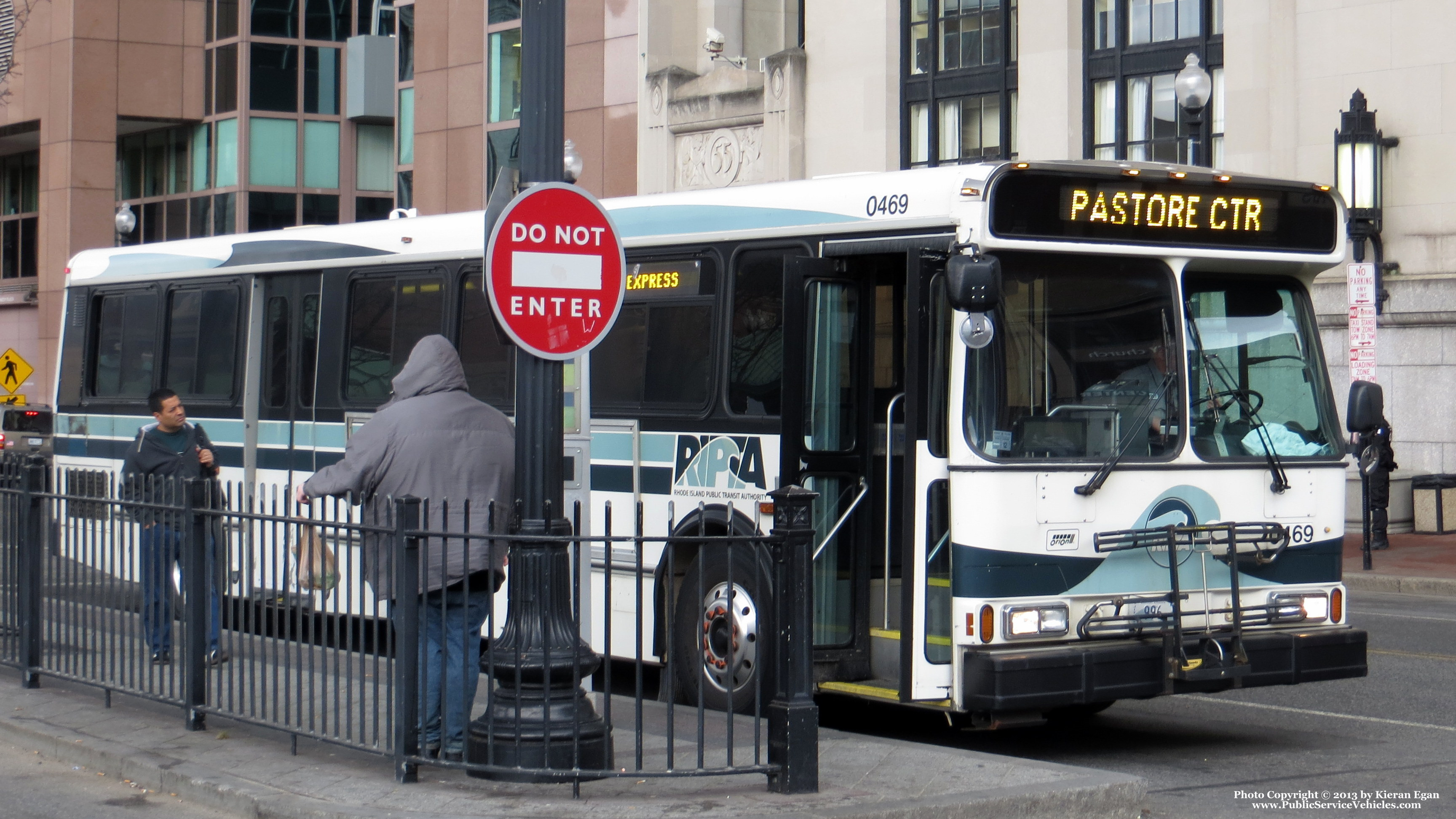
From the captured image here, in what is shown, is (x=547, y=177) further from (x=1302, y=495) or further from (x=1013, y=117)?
(x=1013, y=117)

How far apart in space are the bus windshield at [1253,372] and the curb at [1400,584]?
30.0 ft

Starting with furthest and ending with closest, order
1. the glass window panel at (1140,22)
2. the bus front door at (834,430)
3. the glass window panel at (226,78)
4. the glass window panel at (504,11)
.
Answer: the glass window panel at (226,78) → the glass window panel at (504,11) → the glass window panel at (1140,22) → the bus front door at (834,430)

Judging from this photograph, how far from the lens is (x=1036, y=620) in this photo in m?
8.69

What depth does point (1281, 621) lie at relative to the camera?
9352 millimetres

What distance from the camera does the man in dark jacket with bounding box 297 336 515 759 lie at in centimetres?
757

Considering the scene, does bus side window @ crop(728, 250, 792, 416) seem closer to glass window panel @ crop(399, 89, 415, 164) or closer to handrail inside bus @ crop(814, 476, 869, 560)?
handrail inside bus @ crop(814, 476, 869, 560)

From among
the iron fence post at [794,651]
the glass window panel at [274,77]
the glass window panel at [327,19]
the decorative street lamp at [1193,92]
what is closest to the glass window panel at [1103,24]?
the decorative street lamp at [1193,92]

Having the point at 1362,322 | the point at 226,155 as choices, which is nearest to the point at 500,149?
the point at 226,155

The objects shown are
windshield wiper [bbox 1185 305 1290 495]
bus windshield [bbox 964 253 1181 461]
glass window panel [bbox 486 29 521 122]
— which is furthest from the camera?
glass window panel [bbox 486 29 521 122]

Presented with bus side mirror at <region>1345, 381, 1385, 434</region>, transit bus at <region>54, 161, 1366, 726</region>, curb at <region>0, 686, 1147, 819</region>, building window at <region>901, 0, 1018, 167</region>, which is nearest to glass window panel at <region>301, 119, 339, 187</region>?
building window at <region>901, 0, 1018, 167</region>

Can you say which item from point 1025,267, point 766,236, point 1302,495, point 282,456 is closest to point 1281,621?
point 1302,495

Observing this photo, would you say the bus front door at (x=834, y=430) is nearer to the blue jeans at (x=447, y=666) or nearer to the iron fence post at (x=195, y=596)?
the blue jeans at (x=447, y=666)

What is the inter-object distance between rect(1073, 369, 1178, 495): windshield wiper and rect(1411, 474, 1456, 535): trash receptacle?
16395 mm

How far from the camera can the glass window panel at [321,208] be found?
50.3 meters
